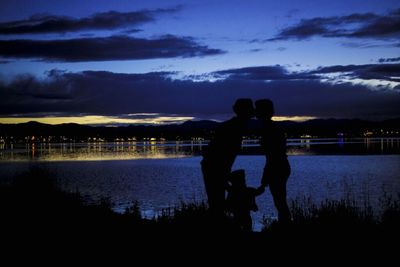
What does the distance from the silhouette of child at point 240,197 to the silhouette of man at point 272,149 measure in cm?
31

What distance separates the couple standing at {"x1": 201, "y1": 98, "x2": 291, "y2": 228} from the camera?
26.0ft

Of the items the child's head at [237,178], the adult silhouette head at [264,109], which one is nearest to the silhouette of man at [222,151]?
the child's head at [237,178]

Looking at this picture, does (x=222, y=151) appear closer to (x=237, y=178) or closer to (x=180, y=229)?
(x=237, y=178)

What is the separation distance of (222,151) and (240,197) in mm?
929

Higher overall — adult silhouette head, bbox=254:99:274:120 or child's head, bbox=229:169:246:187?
adult silhouette head, bbox=254:99:274:120

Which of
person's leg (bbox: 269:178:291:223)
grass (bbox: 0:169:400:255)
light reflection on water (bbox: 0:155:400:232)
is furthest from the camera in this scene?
light reflection on water (bbox: 0:155:400:232)

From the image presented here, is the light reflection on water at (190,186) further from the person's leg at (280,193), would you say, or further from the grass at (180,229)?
the person's leg at (280,193)

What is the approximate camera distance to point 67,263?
845 cm

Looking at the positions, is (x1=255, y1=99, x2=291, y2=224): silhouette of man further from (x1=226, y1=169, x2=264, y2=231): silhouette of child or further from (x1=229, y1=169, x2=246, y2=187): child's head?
(x1=229, y1=169, x2=246, y2=187): child's head

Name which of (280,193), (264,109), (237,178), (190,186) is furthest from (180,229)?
(190,186)

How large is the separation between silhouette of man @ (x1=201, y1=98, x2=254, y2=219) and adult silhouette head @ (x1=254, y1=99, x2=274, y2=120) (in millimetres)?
552

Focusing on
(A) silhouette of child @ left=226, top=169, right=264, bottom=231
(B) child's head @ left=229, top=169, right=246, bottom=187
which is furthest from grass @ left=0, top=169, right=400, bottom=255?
(B) child's head @ left=229, top=169, right=246, bottom=187

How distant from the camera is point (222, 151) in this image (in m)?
8.06

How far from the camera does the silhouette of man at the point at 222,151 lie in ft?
26.0
